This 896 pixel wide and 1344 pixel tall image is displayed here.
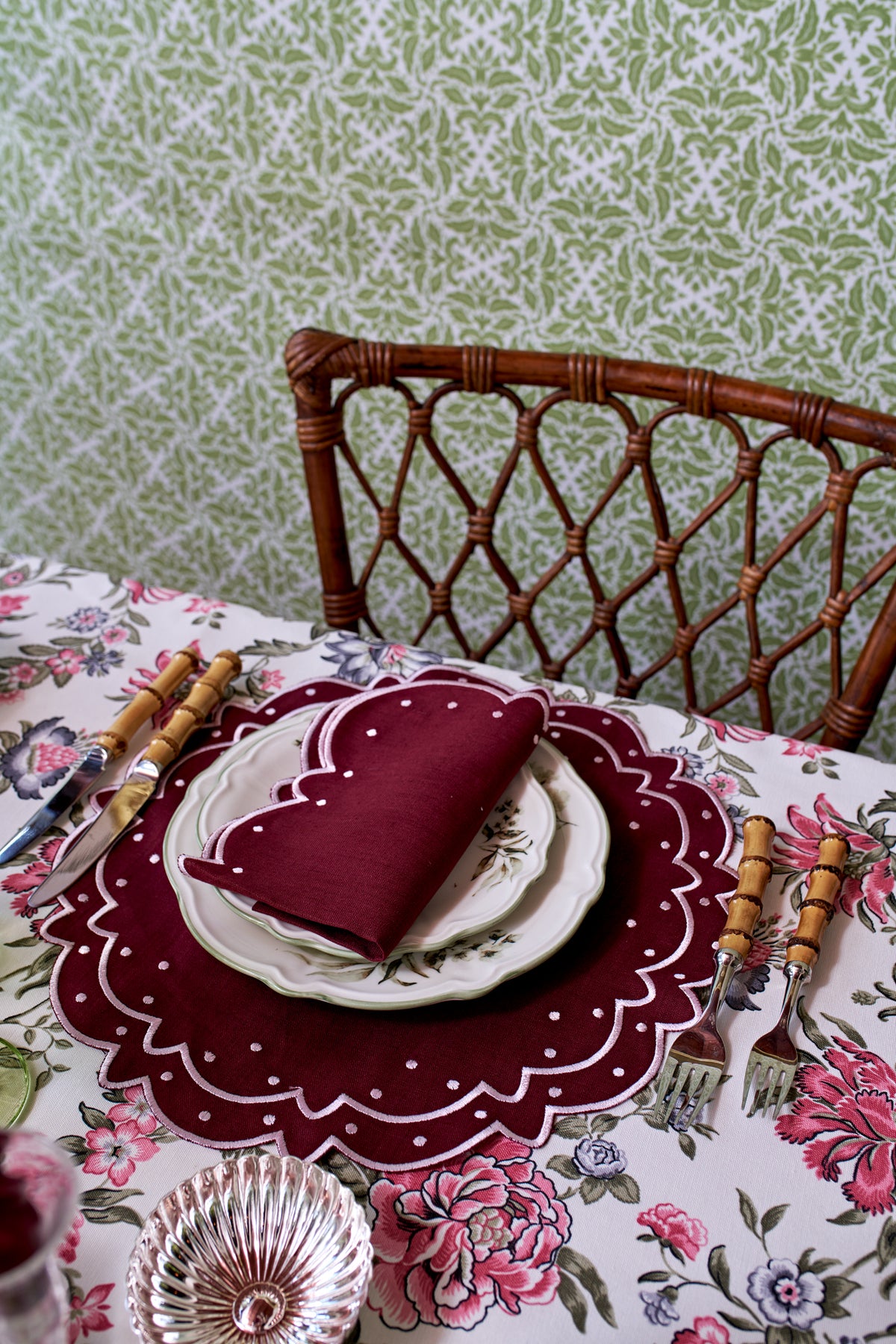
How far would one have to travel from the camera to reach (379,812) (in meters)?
0.64

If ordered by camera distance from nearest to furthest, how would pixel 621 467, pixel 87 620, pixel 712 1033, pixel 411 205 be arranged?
pixel 712 1033, pixel 87 620, pixel 621 467, pixel 411 205

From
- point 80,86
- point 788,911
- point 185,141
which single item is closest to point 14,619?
point 788,911

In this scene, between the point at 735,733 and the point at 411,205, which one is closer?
the point at 735,733

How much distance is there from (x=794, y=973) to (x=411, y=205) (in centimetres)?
130

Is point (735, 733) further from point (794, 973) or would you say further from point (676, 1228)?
point (676, 1228)

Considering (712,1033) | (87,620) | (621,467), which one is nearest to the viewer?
(712,1033)

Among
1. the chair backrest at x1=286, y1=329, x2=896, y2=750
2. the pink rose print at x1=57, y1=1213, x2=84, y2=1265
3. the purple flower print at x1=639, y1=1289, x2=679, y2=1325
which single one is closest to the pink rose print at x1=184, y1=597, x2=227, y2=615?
the chair backrest at x1=286, y1=329, x2=896, y2=750

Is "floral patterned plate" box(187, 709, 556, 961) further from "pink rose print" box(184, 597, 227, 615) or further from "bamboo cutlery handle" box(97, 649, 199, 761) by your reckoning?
"pink rose print" box(184, 597, 227, 615)

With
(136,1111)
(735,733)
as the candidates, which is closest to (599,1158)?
(136,1111)

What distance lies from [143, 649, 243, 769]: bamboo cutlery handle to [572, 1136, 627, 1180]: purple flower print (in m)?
0.39

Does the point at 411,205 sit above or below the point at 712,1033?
above

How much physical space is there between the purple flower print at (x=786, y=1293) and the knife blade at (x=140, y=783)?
44 cm

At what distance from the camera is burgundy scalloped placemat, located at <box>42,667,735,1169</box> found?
53cm

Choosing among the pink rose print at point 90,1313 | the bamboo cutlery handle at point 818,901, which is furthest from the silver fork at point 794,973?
the pink rose print at point 90,1313
